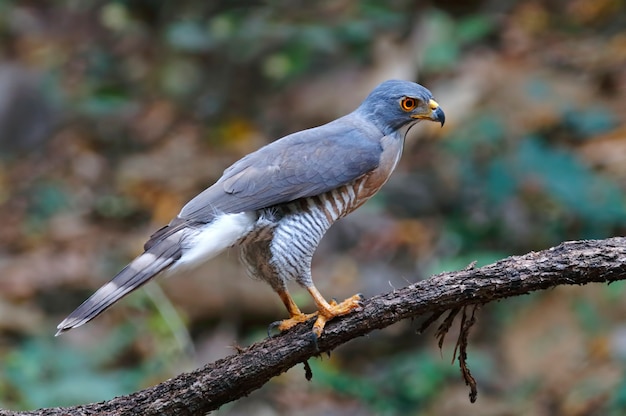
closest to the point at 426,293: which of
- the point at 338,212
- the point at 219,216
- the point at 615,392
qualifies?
the point at 338,212

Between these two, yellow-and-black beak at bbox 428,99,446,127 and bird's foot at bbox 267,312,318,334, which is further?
yellow-and-black beak at bbox 428,99,446,127

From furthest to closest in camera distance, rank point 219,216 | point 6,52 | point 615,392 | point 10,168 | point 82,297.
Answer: point 6,52 < point 10,168 < point 82,297 < point 615,392 < point 219,216

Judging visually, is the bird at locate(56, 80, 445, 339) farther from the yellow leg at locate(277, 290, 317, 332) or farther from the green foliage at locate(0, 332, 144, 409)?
the green foliage at locate(0, 332, 144, 409)

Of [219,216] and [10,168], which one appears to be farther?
[10,168]

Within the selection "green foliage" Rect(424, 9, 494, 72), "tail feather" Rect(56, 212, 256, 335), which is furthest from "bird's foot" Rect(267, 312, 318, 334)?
"green foliage" Rect(424, 9, 494, 72)

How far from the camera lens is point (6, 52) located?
11.2 meters

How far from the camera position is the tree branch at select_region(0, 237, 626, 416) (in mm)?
3262

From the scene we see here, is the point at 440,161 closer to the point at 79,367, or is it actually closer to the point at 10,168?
the point at 79,367

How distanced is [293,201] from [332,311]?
1.79ft

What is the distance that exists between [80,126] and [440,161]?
4648 mm

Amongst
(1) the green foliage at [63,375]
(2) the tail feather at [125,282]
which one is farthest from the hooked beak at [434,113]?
(1) the green foliage at [63,375]

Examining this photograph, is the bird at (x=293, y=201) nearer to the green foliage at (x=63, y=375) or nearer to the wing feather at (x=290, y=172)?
the wing feather at (x=290, y=172)

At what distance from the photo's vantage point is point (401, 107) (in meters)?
3.98

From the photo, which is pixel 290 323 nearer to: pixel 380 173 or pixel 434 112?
pixel 380 173
